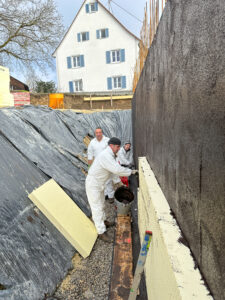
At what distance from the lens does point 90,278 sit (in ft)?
8.46

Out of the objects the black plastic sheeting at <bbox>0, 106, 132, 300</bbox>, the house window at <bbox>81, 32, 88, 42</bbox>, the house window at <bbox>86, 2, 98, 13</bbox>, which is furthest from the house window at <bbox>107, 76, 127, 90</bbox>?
the black plastic sheeting at <bbox>0, 106, 132, 300</bbox>

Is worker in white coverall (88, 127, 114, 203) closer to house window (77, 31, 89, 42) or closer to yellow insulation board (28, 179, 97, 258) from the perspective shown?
yellow insulation board (28, 179, 97, 258)

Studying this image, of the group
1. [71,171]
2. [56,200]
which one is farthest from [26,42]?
[56,200]

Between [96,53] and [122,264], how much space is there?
60.2 feet

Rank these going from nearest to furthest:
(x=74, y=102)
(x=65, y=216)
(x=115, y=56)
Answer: (x=65, y=216)
(x=74, y=102)
(x=115, y=56)

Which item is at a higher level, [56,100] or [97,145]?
[56,100]

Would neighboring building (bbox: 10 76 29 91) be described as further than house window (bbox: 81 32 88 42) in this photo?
Yes

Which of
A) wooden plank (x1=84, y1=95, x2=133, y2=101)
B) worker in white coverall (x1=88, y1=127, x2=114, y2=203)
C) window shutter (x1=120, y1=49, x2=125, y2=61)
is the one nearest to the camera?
worker in white coverall (x1=88, y1=127, x2=114, y2=203)

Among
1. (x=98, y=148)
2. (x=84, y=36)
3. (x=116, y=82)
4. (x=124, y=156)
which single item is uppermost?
(x=84, y=36)

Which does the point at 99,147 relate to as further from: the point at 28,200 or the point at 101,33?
the point at 101,33

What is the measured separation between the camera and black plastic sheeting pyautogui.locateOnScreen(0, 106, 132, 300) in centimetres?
220

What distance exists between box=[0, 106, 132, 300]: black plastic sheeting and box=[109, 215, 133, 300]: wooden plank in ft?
2.44

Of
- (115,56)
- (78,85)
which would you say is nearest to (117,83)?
(115,56)

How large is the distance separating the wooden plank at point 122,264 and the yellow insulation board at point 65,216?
49 centimetres
